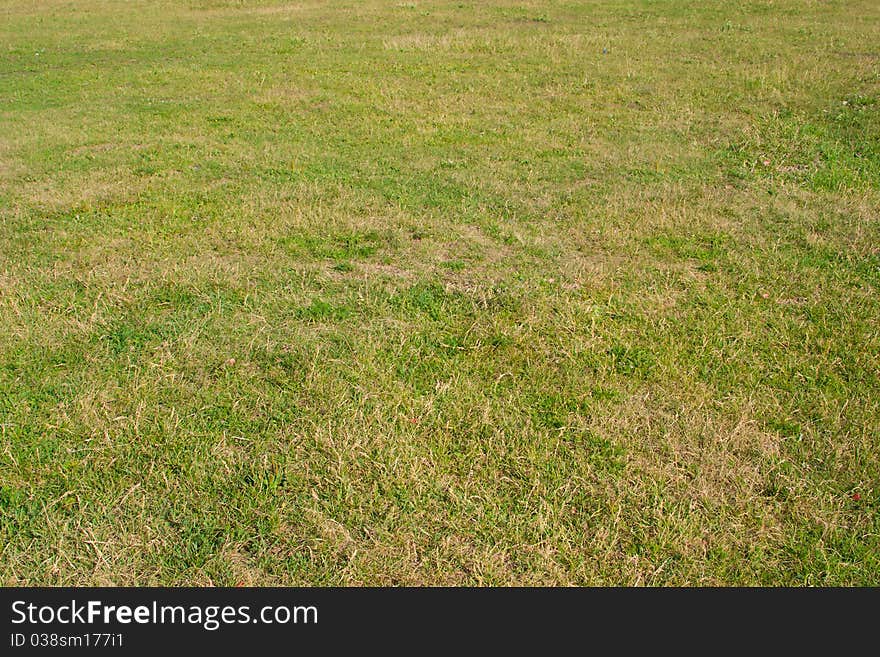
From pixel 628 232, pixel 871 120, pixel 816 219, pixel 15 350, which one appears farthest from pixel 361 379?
pixel 871 120

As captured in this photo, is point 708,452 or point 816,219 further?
point 816,219

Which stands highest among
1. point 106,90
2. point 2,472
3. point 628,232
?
point 106,90

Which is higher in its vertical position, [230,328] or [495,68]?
[495,68]

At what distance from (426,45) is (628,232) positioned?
40.8 feet

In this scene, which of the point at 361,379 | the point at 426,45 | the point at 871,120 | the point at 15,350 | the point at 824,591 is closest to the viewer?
the point at 824,591

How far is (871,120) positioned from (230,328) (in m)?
10.2

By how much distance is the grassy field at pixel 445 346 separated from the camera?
144 inches

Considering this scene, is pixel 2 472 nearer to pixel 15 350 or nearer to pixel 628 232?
pixel 15 350

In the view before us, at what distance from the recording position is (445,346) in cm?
523

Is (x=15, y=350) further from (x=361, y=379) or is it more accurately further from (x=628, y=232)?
(x=628, y=232)

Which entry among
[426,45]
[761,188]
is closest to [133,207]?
[761,188]

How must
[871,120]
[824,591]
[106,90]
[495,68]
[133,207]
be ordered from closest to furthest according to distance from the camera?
1. [824,591]
2. [133,207]
3. [871,120]
4. [106,90]
5. [495,68]

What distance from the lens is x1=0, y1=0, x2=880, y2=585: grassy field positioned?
366 cm

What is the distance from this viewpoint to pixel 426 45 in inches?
695
